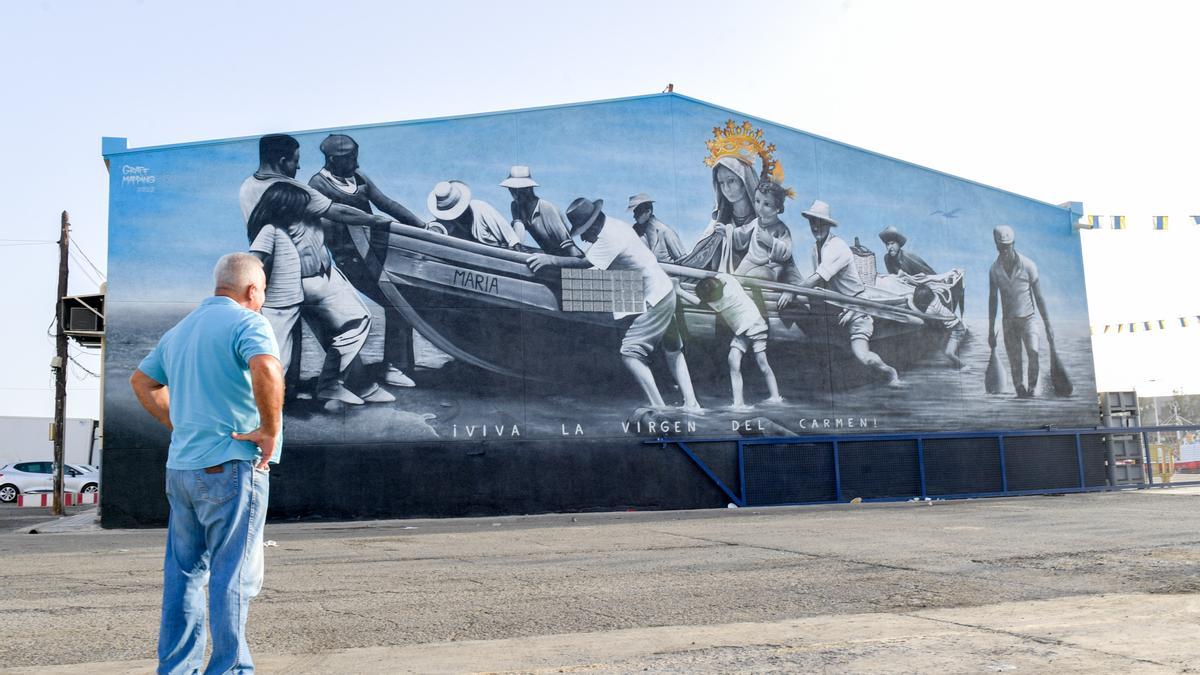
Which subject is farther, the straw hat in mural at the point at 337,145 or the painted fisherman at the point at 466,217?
the painted fisherman at the point at 466,217

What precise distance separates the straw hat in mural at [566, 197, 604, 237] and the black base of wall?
4449 millimetres

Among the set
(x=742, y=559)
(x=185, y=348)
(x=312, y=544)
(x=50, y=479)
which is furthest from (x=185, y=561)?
(x=50, y=479)

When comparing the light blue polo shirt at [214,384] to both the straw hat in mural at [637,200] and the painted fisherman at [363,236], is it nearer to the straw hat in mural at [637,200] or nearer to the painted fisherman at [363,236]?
the painted fisherman at [363,236]

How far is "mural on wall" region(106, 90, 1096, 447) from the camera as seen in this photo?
60.4 feet

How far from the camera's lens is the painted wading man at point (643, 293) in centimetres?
1992

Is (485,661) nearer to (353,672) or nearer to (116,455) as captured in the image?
(353,672)

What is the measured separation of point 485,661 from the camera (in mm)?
4711

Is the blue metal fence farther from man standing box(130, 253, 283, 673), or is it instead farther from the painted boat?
man standing box(130, 253, 283, 673)

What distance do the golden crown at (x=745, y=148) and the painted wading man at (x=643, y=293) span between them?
281 cm

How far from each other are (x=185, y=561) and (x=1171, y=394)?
10170 cm

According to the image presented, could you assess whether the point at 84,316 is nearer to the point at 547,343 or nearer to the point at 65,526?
the point at 65,526
